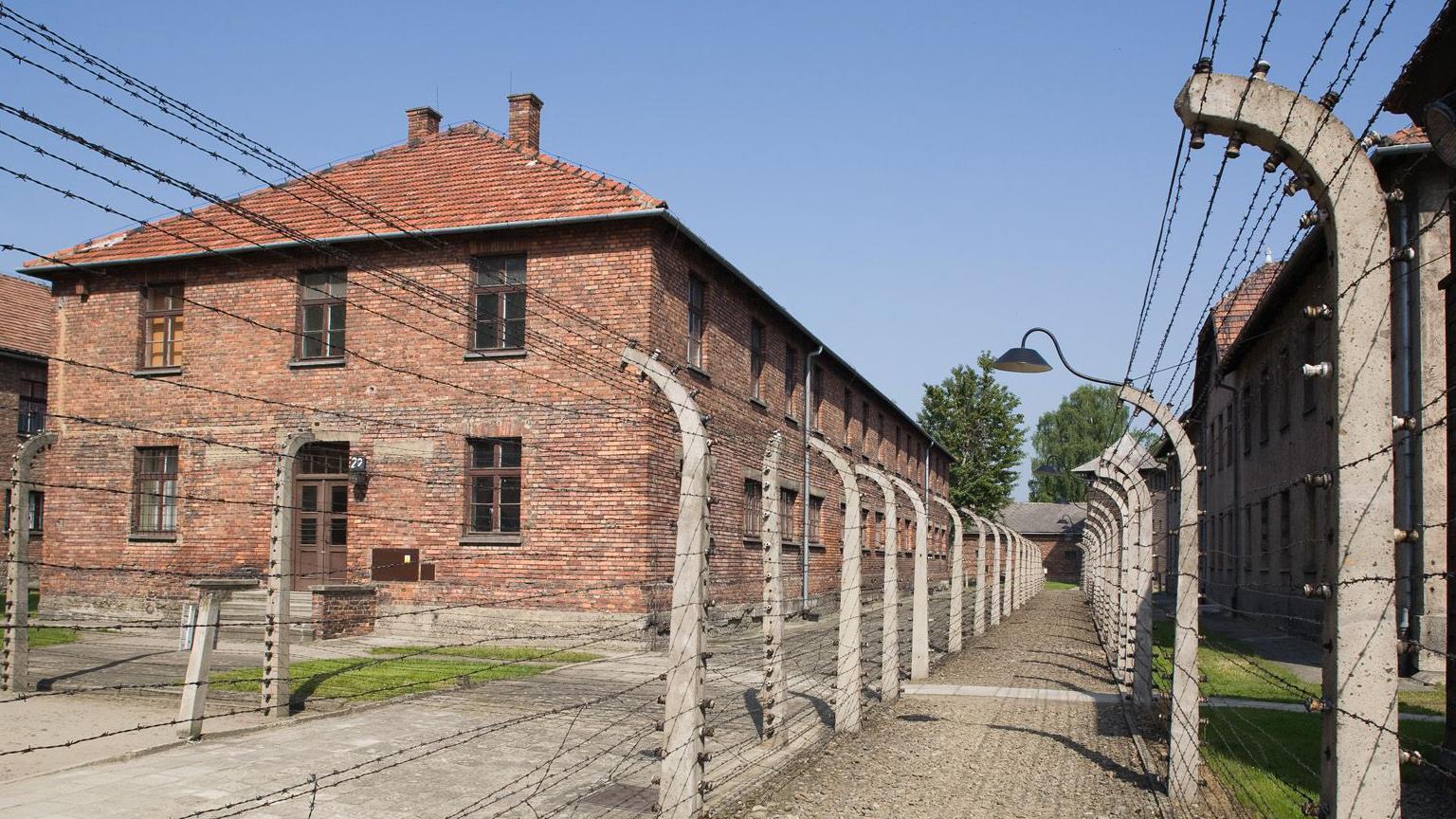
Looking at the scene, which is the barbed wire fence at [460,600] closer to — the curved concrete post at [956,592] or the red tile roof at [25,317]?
the curved concrete post at [956,592]

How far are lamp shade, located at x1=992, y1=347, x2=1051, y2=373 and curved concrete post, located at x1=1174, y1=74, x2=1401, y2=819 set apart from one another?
7.52 meters

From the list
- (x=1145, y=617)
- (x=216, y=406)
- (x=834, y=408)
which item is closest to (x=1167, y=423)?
(x=1145, y=617)

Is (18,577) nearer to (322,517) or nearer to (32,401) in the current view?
(322,517)

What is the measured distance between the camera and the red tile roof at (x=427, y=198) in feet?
61.3

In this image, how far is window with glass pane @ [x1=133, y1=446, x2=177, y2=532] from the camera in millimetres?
20875

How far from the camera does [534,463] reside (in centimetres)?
1830

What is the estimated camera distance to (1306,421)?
21.7 m

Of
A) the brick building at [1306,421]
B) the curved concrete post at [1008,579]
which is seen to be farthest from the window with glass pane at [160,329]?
the curved concrete post at [1008,579]

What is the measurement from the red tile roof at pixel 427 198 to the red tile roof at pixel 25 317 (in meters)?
8.71

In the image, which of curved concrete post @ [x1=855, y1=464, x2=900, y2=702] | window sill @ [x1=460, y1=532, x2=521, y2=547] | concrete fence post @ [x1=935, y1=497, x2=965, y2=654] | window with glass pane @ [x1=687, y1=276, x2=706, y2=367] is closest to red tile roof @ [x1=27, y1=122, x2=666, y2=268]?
window with glass pane @ [x1=687, y1=276, x2=706, y2=367]

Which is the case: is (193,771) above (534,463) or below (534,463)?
below

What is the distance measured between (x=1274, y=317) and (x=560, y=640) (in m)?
17.4

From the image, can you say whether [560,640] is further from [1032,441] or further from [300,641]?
[1032,441]

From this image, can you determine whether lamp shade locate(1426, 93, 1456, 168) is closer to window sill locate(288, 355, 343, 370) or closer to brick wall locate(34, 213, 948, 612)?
brick wall locate(34, 213, 948, 612)
